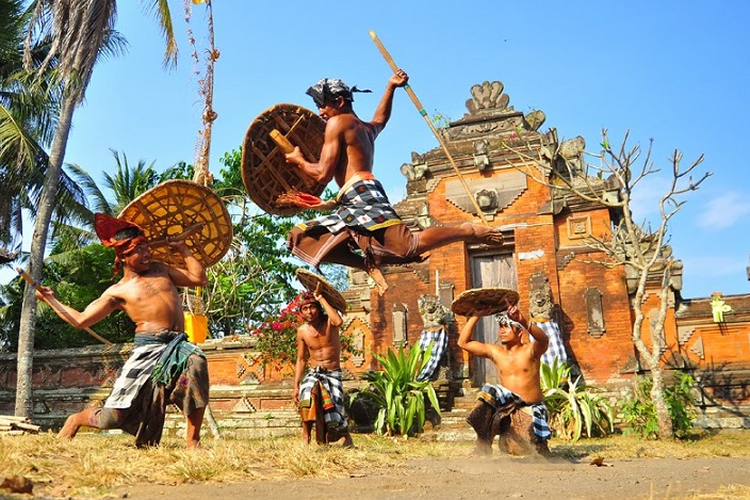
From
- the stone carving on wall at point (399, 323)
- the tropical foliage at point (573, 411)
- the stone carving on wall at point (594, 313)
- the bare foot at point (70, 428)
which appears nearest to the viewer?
the bare foot at point (70, 428)

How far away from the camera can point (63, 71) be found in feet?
42.2

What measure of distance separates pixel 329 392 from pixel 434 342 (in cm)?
543

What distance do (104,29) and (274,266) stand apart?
10639 millimetres

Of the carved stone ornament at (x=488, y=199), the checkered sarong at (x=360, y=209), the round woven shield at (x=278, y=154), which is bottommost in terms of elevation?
the checkered sarong at (x=360, y=209)

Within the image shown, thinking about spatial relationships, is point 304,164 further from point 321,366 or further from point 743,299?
point 743,299

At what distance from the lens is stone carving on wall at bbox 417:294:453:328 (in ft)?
43.6

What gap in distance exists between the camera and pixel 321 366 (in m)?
8.05

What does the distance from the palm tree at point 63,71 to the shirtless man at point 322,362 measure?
662 cm

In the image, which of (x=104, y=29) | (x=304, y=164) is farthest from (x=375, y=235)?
(x=104, y=29)

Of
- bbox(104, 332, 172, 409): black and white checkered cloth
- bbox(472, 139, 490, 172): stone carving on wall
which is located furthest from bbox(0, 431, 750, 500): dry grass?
bbox(472, 139, 490, 172): stone carving on wall

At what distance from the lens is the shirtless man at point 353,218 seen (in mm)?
4820

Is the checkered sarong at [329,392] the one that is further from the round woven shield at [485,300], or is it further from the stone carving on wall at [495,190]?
the stone carving on wall at [495,190]

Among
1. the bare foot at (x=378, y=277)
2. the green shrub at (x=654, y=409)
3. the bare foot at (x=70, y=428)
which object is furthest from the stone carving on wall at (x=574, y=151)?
the bare foot at (x=70, y=428)

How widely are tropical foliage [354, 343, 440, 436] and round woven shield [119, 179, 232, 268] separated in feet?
17.7
